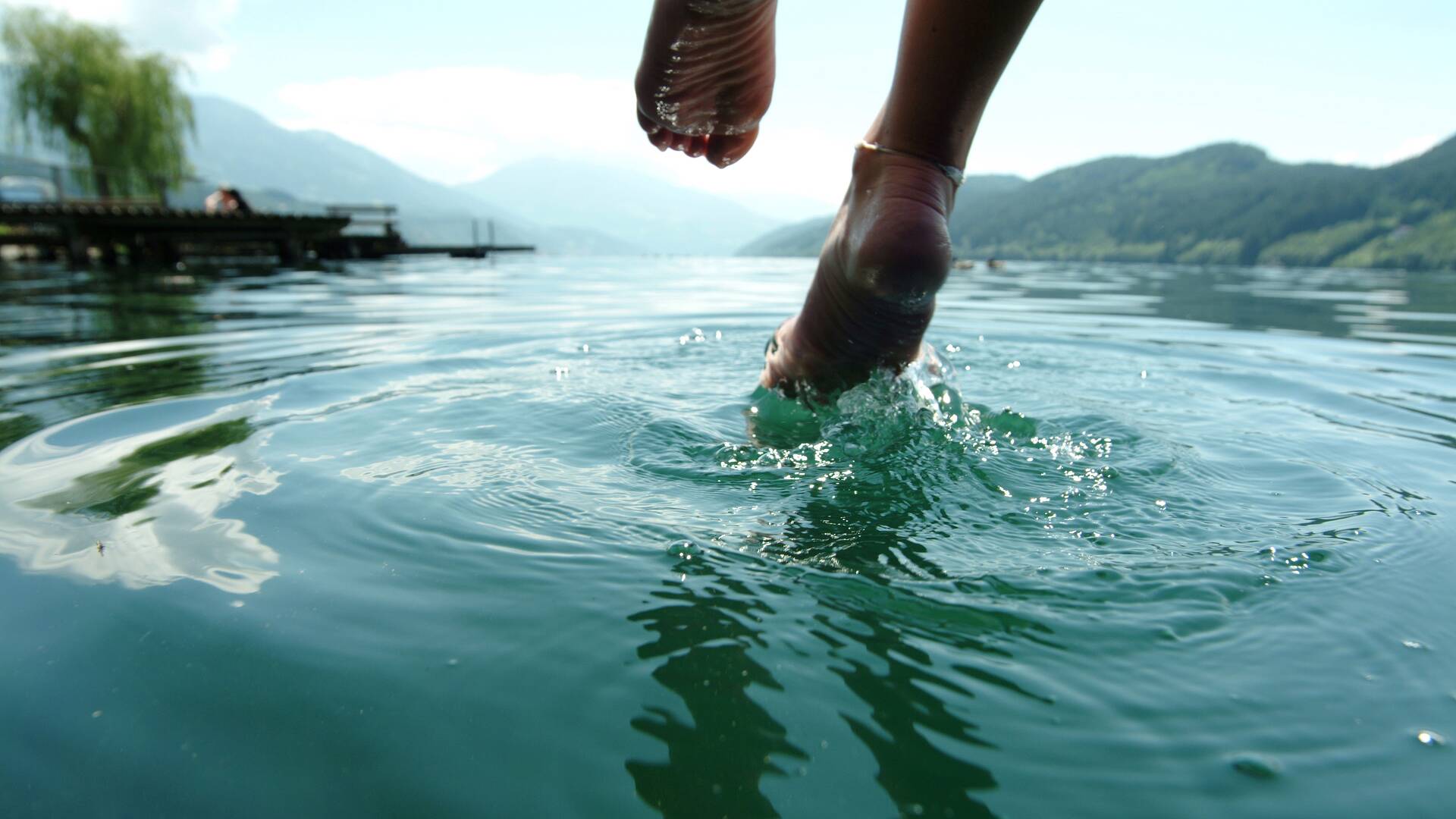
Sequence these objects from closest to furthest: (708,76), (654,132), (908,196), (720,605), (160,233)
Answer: (720,605) < (908,196) < (708,76) < (654,132) < (160,233)

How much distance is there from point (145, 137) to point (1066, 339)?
95.7 ft

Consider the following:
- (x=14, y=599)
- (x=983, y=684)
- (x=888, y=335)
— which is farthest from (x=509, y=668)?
(x=888, y=335)

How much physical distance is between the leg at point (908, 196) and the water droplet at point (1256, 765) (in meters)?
1.33

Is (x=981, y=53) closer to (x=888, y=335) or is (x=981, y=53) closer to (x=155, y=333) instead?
(x=888, y=335)

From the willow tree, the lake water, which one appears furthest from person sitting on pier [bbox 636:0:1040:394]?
the willow tree

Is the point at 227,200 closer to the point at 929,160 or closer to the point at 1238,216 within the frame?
the point at 929,160

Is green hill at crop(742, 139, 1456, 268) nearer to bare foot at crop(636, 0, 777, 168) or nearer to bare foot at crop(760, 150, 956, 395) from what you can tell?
bare foot at crop(760, 150, 956, 395)

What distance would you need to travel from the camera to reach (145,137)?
23.6 m

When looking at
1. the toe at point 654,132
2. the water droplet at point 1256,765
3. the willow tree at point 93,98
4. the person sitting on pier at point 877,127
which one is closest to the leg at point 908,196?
the person sitting on pier at point 877,127

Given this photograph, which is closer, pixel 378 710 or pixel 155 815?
pixel 155 815

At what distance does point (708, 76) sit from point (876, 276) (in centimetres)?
76

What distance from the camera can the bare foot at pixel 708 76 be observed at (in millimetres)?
1917

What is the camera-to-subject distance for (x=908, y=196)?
6.43ft

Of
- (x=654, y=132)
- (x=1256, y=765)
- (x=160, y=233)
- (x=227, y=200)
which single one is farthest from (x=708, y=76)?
(x=227, y=200)
